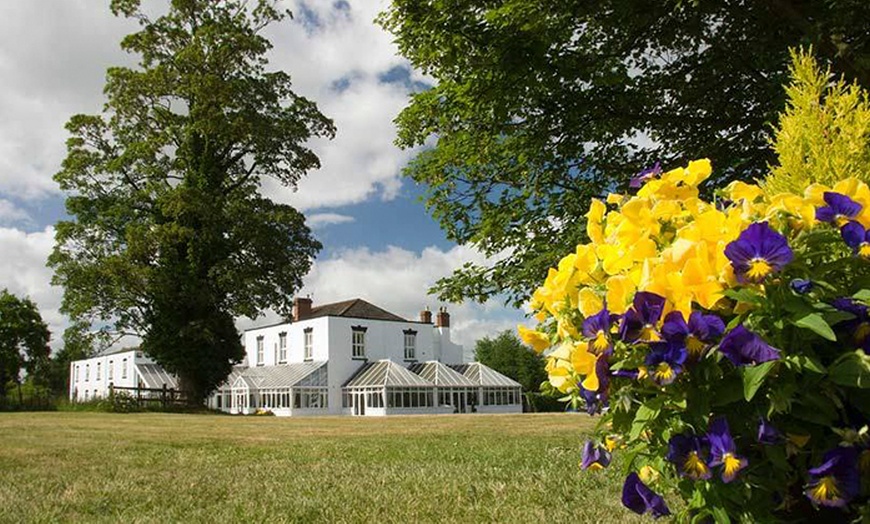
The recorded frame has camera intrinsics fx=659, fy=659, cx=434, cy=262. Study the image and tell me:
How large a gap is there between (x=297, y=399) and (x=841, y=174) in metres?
43.7

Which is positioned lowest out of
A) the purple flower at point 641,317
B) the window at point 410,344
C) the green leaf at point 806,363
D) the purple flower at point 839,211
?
the green leaf at point 806,363

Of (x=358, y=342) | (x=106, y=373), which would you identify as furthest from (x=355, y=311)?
(x=106, y=373)

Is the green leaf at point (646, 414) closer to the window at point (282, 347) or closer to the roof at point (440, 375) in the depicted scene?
the roof at point (440, 375)

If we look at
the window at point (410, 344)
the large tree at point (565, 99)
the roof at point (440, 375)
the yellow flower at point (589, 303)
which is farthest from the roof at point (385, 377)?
the yellow flower at point (589, 303)

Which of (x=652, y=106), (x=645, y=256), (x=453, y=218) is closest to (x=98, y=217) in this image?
(x=453, y=218)

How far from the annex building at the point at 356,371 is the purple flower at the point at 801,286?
137 ft

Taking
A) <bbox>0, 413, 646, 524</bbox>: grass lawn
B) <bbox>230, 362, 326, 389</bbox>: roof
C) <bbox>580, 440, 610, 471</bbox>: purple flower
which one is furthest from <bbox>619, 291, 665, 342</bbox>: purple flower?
<bbox>230, 362, 326, 389</bbox>: roof

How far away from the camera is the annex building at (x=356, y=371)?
43562mm

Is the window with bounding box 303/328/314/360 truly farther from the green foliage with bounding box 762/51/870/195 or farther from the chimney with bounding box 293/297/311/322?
the green foliage with bounding box 762/51/870/195

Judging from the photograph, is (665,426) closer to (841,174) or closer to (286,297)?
(841,174)

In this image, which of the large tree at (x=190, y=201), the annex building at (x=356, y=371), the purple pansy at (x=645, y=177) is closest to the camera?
the purple pansy at (x=645, y=177)

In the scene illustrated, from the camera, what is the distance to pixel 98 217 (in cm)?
2895

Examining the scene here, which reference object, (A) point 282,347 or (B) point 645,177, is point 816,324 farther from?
(A) point 282,347

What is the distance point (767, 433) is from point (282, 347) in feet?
167
